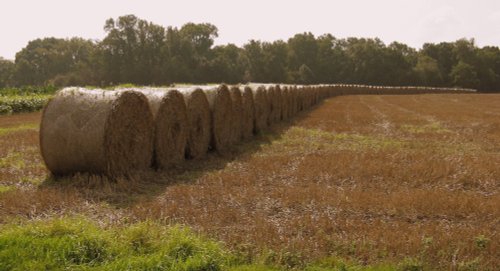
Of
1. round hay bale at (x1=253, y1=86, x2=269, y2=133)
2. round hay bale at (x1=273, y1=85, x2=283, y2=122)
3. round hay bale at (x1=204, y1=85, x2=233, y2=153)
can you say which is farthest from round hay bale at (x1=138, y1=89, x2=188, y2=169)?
round hay bale at (x1=273, y1=85, x2=283, y2=122)

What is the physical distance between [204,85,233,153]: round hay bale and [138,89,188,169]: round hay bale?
157 centimetres

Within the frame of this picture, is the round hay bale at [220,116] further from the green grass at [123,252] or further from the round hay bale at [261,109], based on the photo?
the green grass at [123,252]

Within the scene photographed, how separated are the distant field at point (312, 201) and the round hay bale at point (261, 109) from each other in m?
4.49

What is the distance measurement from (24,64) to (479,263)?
115 m

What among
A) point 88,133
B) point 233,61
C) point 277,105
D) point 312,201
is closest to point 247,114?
point 277,105

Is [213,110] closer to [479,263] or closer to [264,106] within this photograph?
[264,106]

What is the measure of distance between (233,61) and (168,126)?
3915 inches

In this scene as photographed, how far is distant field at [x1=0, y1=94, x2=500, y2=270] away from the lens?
17.6 ft

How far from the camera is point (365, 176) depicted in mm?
9086

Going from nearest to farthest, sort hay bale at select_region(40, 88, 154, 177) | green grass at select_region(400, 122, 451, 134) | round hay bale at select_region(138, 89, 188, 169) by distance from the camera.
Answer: hay bale at select_region(40, 88, 154, 177) → round hay bale at select_region(138, 89, 188, 169) → green grass at select_region(400, 122, 451, 134)

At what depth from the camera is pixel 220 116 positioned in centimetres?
1283

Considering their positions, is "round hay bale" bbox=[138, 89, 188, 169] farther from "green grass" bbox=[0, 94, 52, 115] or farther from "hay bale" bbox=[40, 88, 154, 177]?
"green grass" bbox=[0, 94, 52, 115]

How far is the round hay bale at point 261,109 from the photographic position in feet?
54.6

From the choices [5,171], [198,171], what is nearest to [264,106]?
[198,171]
